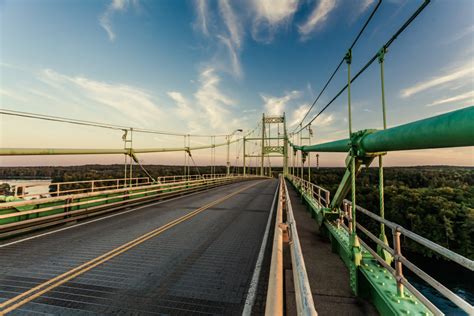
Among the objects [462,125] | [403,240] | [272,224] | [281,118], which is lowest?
[403,240]

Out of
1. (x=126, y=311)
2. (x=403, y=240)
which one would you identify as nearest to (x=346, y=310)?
(x=126, y=311)

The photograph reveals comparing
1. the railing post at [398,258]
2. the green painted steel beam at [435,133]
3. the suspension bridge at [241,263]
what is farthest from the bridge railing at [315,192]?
the green painted steel beam at [435,133]

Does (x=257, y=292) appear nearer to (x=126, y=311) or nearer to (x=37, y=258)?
(x=126, y=311)

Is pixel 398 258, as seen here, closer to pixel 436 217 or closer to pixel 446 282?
pixel 446 282

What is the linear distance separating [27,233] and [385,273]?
11359mm

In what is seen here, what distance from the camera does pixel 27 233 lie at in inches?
339

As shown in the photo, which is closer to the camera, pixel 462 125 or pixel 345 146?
pixel 462 125

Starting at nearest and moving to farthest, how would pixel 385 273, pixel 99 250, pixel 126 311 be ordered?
1. pixel 126 311
2. pixel 385 273
3. pixel 99 250

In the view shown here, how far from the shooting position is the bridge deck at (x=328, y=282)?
Result: 13.8 feet

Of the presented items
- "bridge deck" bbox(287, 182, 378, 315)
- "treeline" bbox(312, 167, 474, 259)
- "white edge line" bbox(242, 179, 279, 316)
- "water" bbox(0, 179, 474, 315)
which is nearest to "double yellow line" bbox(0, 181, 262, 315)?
"white edge line" bbox(242, 179, 279, 316)

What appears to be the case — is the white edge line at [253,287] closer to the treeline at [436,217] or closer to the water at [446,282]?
the water at [446,282]

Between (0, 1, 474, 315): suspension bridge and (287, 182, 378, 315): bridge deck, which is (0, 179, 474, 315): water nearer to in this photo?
(0, 1, 474, 315): suspension bridge

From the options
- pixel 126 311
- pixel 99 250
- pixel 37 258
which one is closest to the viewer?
pixel 126 311

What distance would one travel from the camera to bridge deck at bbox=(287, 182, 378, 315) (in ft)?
13.8
